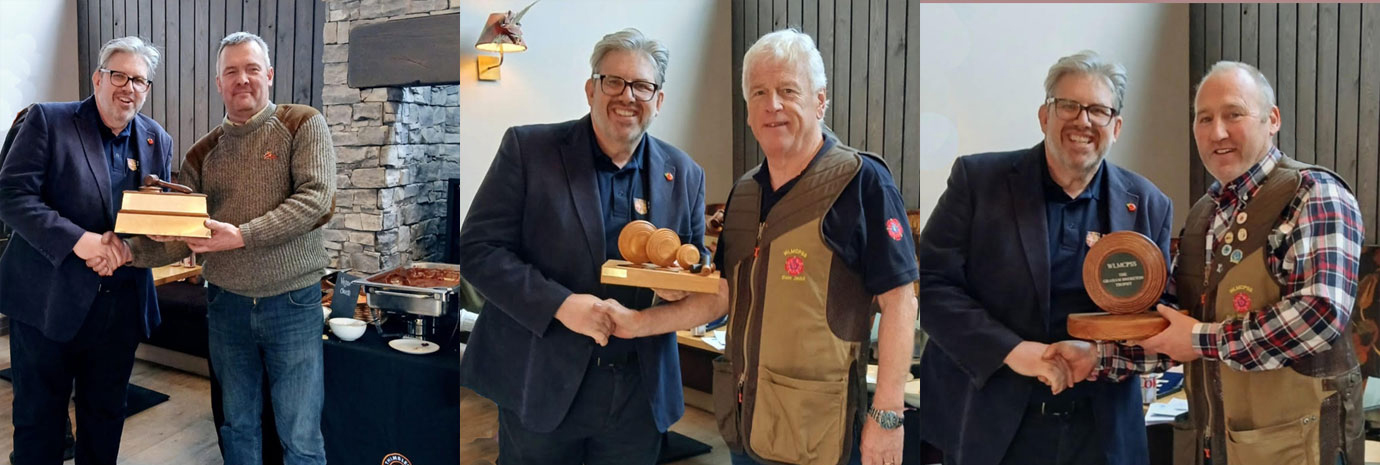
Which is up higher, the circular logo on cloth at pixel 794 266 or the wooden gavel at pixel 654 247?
the wooden gavel at pixel 654 247

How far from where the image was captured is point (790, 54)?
1.78m

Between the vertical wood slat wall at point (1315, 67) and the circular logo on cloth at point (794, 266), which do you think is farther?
the circular logo on cloth at point (794, 266)

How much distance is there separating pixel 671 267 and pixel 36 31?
2486mm

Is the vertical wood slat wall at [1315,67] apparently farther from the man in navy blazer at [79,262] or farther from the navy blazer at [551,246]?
the man in navy blazer at [79,262]

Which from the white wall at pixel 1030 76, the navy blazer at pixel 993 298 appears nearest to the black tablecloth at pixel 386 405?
the navy blazer at pixel 993 298

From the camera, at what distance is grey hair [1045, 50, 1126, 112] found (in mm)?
1680

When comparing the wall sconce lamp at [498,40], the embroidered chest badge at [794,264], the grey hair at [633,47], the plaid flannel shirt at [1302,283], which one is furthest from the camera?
the wall sconce lamp at [498,40]

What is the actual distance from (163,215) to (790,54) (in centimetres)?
178

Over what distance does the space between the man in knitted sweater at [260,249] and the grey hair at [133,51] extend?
283 millimetres

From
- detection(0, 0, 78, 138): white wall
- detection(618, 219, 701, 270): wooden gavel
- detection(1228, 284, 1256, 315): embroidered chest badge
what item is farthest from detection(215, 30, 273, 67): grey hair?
detection(1228, 284, 1256, 315): embroidered chest badge

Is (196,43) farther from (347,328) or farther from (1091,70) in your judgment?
(1091,70)

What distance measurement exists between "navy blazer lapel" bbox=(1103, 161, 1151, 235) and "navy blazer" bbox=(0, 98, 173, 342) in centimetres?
256

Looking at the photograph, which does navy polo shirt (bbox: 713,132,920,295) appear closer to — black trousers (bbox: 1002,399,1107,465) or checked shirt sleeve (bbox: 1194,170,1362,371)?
black trousers (bbox: 1002,399,1107,465)

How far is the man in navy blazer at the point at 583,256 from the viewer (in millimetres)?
1924
